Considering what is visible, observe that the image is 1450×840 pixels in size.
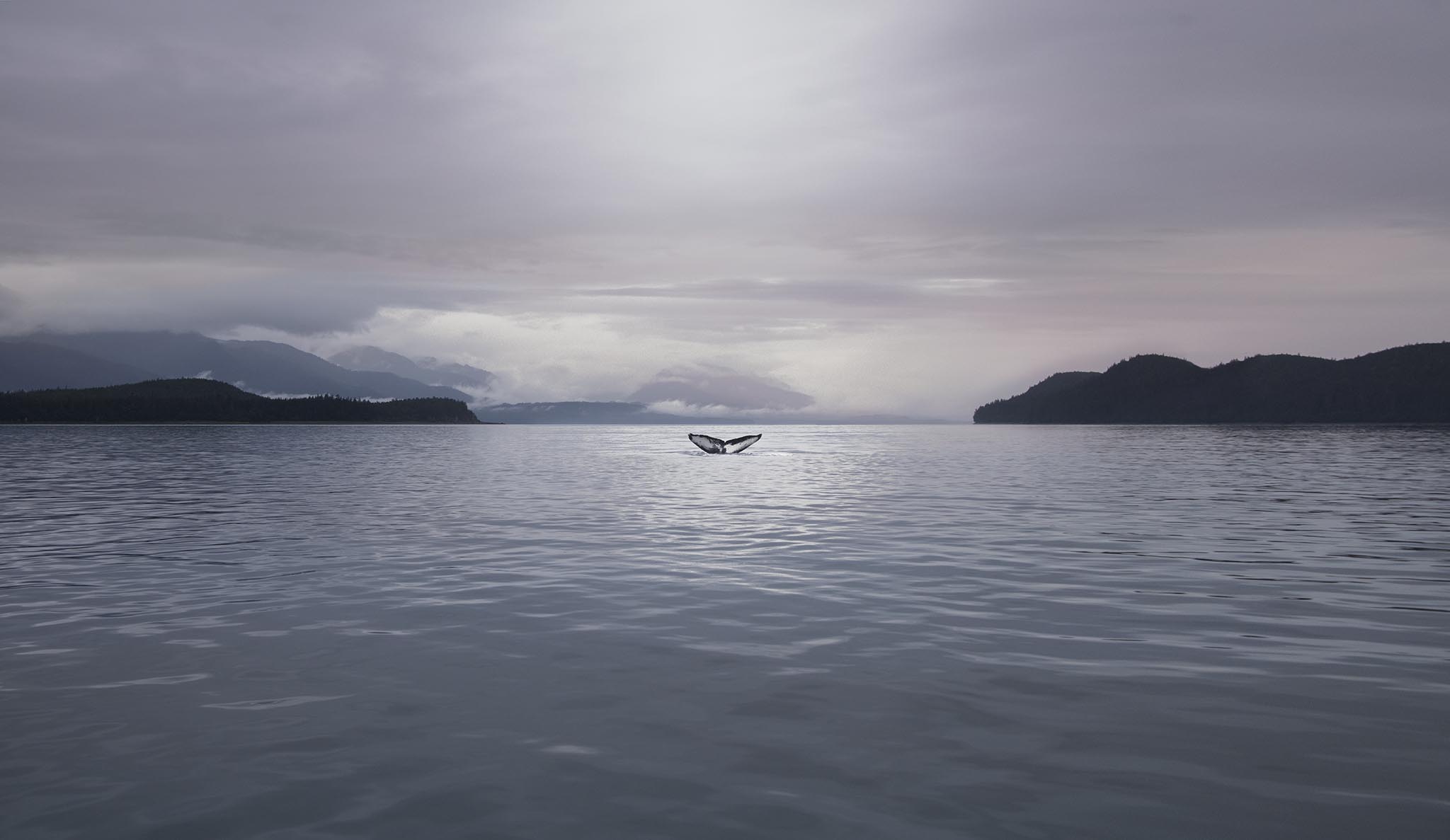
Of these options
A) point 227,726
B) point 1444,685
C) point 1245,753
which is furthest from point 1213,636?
point 227,726

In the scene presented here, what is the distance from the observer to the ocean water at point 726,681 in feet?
24.9

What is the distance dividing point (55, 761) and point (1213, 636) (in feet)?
50.2

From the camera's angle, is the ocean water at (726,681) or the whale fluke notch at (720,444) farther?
the whale fluke notch at (720,444)

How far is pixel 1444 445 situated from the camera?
10019 centimetres

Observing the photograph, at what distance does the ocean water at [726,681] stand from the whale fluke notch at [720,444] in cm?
6777

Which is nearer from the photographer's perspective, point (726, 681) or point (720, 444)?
point (726, 681)

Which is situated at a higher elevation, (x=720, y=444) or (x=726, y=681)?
(x=720, y=444)

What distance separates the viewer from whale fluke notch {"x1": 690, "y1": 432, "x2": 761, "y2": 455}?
317ft

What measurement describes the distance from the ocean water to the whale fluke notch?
Result: 222ft

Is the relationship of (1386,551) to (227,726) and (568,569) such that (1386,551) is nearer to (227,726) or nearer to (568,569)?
(568,569)

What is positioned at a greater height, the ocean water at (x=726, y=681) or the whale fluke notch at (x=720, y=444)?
the whale fluke notch at (x=720, y=444)

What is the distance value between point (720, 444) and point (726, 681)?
281 ft

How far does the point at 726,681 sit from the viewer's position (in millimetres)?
11367

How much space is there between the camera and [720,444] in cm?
9700
